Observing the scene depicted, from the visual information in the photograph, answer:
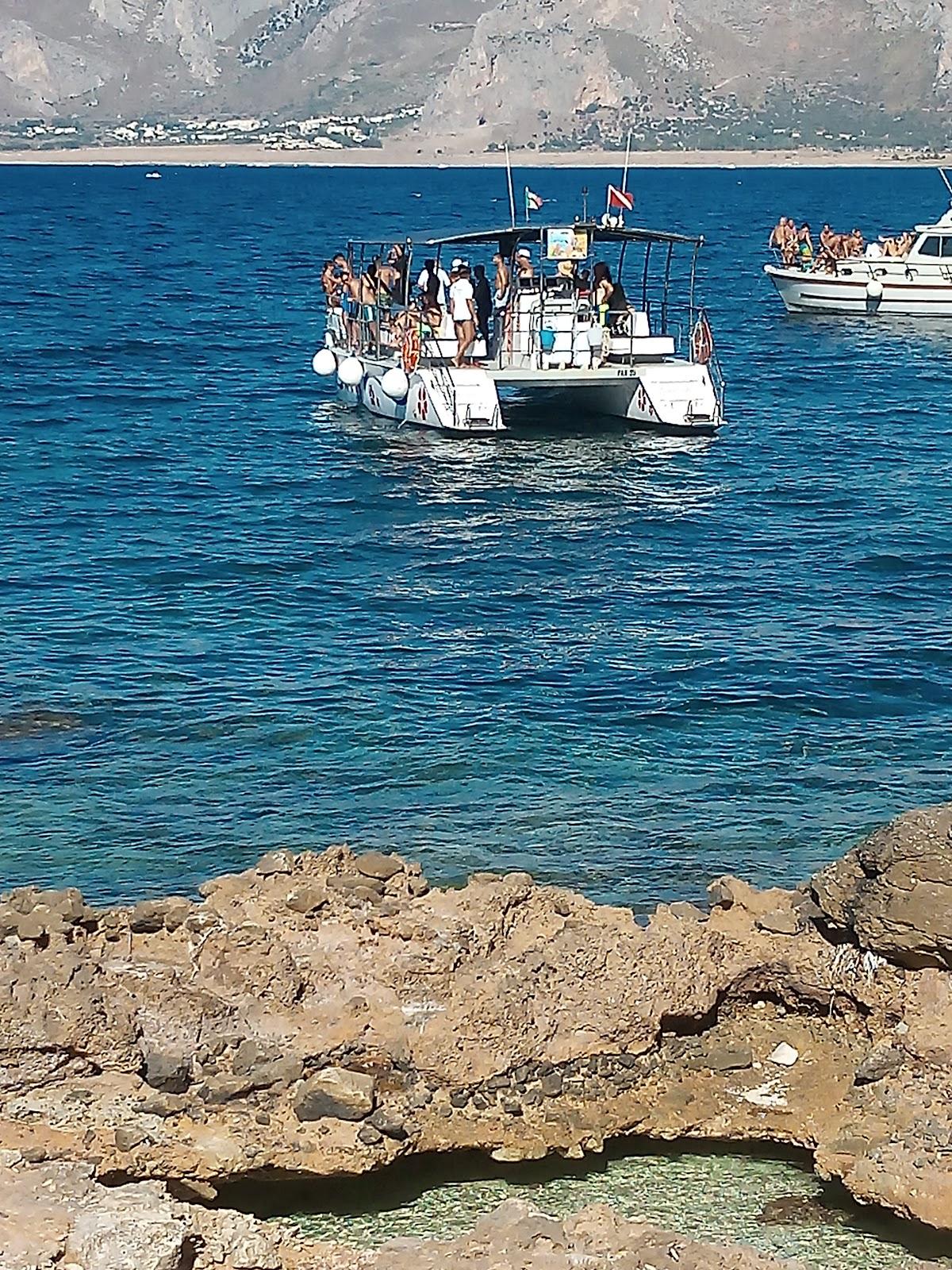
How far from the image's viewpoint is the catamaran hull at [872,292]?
46.7 meters

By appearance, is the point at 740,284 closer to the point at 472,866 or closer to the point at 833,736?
the point at 833,736

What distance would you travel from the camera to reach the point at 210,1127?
7.65 metres

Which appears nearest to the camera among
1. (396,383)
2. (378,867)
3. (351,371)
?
(378,867)

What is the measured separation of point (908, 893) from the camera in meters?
8.36

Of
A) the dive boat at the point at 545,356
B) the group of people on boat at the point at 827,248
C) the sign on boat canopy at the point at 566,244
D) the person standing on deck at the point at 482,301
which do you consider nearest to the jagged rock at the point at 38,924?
the dive boat at the point at 545,356

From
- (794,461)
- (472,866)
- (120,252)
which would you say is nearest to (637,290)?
(794,461)

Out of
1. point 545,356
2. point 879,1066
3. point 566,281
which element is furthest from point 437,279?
point 879,1066

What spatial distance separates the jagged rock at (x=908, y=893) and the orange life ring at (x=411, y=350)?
72.1 feet

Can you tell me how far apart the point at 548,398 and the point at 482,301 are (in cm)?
241

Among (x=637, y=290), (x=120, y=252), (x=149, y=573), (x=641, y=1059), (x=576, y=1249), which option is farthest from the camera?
(x=120, y=252)

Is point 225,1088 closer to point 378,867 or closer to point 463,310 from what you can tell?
point 378,867

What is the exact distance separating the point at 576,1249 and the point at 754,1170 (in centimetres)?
180

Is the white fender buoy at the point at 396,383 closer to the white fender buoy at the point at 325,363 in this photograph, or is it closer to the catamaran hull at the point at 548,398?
the catamaran hull at the point at 548,398

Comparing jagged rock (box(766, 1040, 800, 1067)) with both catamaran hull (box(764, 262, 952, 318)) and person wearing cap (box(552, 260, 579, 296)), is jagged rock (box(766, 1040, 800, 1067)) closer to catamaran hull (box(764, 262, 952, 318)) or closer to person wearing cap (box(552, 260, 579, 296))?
person wearing cap (box(552, 260, 579, 296))
